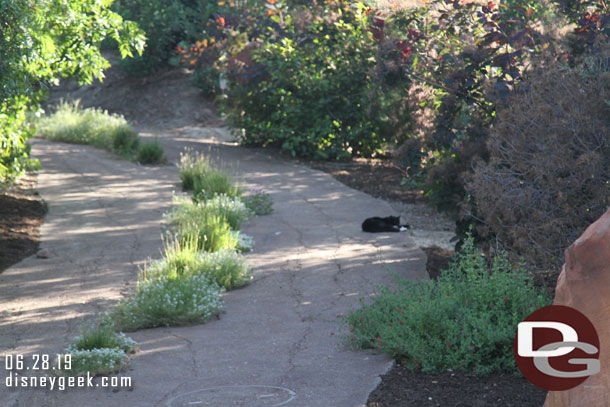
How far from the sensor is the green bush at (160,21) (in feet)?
65.7

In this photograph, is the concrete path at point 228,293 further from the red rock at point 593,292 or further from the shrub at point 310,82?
the shrub at point 310,82

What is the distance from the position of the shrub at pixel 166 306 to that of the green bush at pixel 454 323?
1320mm

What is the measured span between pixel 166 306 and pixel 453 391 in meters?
2.49

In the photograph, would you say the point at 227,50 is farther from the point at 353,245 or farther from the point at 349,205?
the point at 353,245

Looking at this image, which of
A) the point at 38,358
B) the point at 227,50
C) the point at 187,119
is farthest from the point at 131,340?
the point at 187,119

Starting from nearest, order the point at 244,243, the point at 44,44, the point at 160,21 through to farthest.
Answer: the point at 44,44, the point at 244,243, the point at 160,21

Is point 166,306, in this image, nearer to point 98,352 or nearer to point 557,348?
point 98,352

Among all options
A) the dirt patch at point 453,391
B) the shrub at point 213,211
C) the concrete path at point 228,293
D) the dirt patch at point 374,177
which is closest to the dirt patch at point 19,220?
the concrete path at point 228,293

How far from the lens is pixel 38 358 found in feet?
15.8

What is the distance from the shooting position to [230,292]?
6.38m

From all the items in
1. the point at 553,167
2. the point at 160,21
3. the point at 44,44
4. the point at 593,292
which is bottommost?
the point at 593,292

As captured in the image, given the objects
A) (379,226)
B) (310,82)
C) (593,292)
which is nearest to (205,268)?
(379,226)

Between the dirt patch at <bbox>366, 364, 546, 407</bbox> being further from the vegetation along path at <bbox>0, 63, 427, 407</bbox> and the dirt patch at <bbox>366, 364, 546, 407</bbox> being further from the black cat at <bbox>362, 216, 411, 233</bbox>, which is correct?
the black cat at <bbox>362, 216, 411, 233</bbox>

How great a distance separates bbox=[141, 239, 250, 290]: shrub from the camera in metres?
6.29
